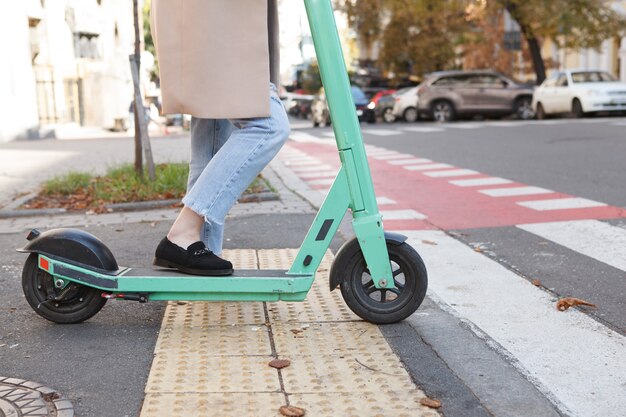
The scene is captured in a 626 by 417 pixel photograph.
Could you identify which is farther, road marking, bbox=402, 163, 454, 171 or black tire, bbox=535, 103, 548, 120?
black tire, bbox=535, 103, 548, 120

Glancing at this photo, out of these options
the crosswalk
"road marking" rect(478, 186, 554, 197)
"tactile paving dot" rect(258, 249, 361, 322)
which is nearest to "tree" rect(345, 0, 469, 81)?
"road marking" rect(478, 186, 554, 197)

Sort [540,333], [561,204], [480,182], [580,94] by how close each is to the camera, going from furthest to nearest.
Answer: [580,94] → [480,182] → [561,204] → [540,333]

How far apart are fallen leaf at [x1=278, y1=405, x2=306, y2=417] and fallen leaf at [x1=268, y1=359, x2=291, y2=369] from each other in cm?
42

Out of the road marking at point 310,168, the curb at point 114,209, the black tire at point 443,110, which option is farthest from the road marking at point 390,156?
the black tire at point 443,110

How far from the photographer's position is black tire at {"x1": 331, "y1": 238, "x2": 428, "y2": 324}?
3.76 metres

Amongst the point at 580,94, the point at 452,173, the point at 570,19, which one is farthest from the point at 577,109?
the point at 452,173

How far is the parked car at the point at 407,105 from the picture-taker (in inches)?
1181

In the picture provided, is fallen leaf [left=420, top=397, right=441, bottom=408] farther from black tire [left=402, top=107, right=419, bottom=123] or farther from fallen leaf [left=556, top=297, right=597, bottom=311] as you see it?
black tire [left=402, top=107, right=419, bottom=123]

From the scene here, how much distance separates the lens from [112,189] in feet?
28.3

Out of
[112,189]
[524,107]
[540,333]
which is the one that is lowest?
[540,333]

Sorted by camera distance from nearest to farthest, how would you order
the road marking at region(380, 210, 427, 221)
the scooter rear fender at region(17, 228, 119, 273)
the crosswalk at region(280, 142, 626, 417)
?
the crosswalk at region(280, 142, 626, 417), the scooter rear fender at region(17, 228, 119, 273), the road marking at region(380, 210, 427, 221)

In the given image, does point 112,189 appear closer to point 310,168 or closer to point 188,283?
point 310,168

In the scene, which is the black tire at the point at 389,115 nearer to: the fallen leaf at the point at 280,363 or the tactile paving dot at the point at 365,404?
the fallen leaf at the point at 280,363

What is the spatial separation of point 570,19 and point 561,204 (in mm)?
25067
